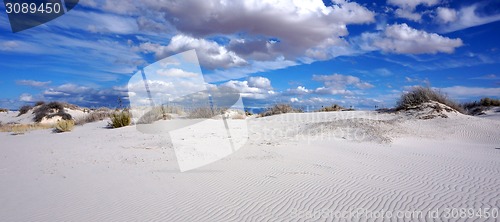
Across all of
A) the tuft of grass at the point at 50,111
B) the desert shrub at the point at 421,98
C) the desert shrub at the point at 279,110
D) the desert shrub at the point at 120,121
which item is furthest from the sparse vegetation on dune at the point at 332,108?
the tuft of grass at the point at 50,111

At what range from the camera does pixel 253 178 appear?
805 centimetres

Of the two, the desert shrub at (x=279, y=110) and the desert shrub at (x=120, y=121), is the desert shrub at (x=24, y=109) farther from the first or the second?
the desert shrub at (x=279, y=110)

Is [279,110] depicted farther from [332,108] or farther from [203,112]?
[203,112]

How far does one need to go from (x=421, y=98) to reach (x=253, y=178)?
53.1ft

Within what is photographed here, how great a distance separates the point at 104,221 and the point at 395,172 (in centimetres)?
719

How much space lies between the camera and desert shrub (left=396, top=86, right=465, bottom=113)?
20.0 m

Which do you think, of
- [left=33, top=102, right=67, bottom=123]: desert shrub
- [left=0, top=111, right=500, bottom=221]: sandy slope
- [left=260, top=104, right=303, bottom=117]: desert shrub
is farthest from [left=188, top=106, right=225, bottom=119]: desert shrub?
[left=33, top=102, right=67, bottom=123]: desert shrub

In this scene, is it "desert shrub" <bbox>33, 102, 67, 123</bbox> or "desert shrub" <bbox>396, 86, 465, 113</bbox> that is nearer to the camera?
"desert shrub" <bbox>396, 86, 465, 113</bbox>

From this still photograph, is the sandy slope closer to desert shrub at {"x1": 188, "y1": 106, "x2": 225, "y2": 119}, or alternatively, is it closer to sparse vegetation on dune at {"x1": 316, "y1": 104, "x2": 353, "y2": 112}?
desert shrub at {"x1": 188, "y1": 106, "x2": 225, "y2": 119}

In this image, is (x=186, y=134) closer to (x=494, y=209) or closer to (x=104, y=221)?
(x=104, y=221)

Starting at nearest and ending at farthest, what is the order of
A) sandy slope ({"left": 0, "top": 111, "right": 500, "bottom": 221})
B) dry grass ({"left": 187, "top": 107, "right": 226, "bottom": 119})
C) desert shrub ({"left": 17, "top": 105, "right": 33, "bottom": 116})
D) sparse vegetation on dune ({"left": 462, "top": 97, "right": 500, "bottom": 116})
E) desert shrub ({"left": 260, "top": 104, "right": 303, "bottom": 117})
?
sandy slope ({"left": 0, "top": 111, "right": 500, "bottom": 221})
dry grass ({"left": 187, "top": 107, "right": 226, "bottom": 119})
sparse vegetation on dune ({"left": 462, "top": 97, "right": 500, "bottom": 116})
desert shrub ({"left": 260, "top": 104, "right": 303, "bottom": 117})
desert shrub ({"left": 17, "top": 105, "right": 33, "bottom": 116})

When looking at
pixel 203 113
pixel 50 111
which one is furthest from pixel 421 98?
pixel 50 111

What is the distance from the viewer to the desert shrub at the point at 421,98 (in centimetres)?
1997

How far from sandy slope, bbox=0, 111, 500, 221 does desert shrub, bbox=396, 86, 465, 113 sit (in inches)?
204
